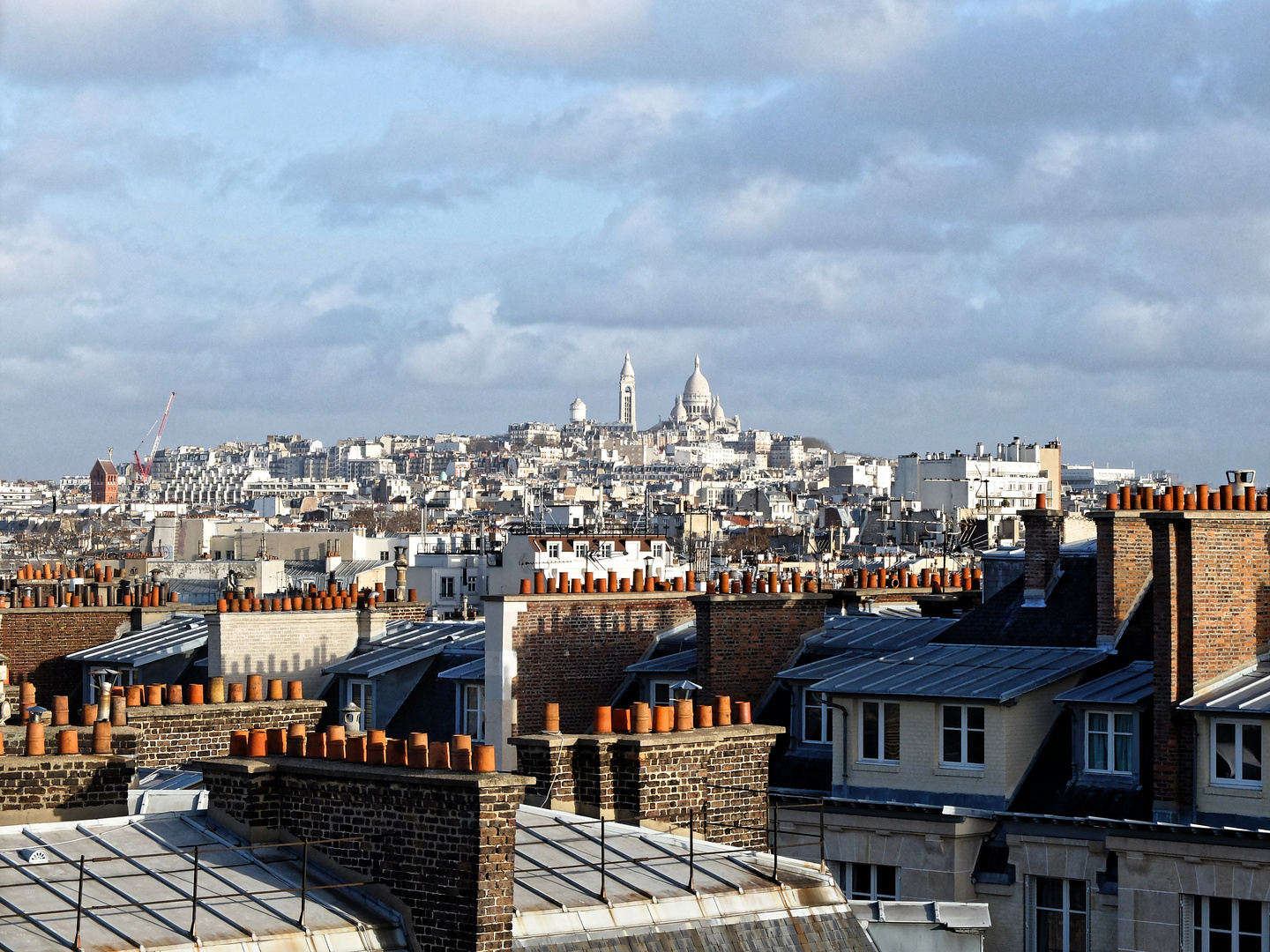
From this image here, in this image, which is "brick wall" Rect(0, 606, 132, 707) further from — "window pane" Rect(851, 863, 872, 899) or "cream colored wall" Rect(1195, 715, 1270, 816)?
"cream colored wall" Rect(1195, 715, 1270, 816)

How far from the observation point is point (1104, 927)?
20.9 meters

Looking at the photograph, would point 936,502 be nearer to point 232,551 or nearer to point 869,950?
point 232,551

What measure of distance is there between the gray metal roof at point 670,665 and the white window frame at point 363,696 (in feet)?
11.3

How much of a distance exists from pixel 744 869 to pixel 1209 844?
308 inches

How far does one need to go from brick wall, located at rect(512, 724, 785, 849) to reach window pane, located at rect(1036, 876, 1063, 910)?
6.47 meters

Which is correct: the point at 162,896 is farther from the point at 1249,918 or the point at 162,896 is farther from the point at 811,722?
the point at 811,722

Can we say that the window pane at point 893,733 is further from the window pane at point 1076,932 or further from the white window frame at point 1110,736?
the window pane at point 1076,932

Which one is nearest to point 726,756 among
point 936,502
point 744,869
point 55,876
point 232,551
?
point 744,869

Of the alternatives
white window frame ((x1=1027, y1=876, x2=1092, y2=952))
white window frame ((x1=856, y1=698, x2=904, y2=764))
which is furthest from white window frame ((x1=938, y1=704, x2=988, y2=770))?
white window frame ((x1=1027, y1=876, x2=1092, y2=952))

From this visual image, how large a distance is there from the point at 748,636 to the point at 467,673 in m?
3.44

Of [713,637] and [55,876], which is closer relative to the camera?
[55,876]

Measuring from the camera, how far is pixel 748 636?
1021 inches

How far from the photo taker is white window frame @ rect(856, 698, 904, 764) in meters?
23.0

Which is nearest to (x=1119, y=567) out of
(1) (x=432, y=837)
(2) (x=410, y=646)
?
(2) (x=410, y=646)
